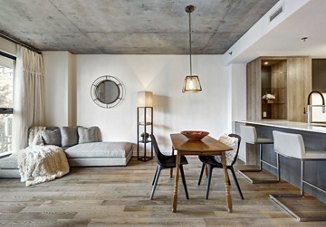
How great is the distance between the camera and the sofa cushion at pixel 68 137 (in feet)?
17.1

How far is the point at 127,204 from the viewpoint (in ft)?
9.77

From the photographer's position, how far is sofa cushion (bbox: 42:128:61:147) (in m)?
5.09

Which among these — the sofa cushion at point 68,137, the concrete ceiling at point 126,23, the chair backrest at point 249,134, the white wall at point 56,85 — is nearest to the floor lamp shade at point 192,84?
A: the concrete ceiling at point 126,23

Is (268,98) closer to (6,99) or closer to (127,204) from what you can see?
(127,204)

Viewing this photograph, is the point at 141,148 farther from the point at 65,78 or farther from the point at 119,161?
the point at 65,78

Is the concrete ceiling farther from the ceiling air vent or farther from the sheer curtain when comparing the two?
the sheer curtain

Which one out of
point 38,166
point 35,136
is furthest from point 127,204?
point 35,136

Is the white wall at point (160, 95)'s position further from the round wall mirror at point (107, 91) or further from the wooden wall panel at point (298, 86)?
the wooden wall panel at point (298, 86)

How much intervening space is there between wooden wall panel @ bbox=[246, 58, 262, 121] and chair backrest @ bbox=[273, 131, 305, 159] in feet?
6.76

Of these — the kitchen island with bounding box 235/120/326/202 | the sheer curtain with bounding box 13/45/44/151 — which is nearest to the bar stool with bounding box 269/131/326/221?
the kitchen island with bounding box 235/120/326/202

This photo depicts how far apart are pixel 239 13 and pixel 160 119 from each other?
10.7ft

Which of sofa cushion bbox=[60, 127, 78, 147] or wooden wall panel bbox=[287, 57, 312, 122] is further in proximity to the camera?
sofa cushion bbox=[60, 127, 78, 147]

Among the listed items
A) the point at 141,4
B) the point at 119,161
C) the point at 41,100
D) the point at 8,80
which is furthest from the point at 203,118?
the point at 8,80

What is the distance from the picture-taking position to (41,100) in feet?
18.1
